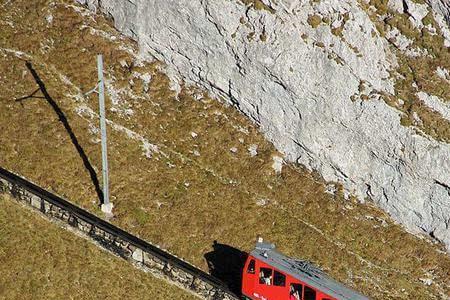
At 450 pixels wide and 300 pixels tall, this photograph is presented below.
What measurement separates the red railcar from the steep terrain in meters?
3.97

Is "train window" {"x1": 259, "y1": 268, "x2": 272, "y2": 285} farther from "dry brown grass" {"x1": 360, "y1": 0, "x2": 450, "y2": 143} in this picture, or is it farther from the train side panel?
"dry brown grass" {"x1": 360, "y1": 0, "x2": 450, "y2": 143}

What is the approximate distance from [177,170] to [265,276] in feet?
33.1

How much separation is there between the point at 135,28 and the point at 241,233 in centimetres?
1649

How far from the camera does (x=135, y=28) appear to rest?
4169 centimetres

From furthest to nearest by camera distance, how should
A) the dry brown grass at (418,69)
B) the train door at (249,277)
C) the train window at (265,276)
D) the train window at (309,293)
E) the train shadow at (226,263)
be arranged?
the dry brown grass at (418,69) < the train shadow at (226,263) < the train door at (249,277) < the train window at (265,276) < the train window at (309,293)

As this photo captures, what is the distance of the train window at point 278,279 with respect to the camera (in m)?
29.6

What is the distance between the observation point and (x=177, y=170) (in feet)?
122

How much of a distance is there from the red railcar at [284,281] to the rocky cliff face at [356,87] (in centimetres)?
926

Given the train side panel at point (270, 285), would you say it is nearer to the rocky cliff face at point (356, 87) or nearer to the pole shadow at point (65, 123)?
the pole shadow at point (65, 123)

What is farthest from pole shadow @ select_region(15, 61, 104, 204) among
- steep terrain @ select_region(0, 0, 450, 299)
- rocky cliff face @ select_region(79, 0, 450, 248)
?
rocky cliff face @ select_region(79, 0, 450, 248)

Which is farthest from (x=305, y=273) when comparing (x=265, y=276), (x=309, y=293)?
(x=265, y=276)

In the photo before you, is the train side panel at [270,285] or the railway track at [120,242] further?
the railway track at [120,242]

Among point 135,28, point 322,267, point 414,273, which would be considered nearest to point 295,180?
point 322,267

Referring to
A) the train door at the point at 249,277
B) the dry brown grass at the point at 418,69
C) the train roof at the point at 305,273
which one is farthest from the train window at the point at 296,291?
the dry brown grass at the point at 418,69
